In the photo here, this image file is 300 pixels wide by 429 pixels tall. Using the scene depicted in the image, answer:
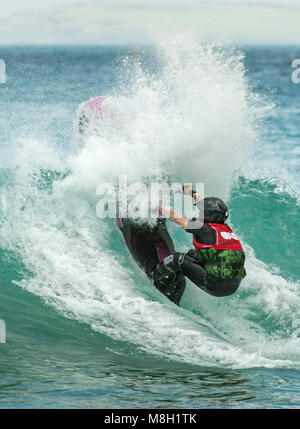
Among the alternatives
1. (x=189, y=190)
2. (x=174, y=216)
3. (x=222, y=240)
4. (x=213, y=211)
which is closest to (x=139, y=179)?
(x=189, y=190)

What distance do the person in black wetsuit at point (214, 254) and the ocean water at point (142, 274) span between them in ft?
1.86

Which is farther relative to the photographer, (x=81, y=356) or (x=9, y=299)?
(x=9, y=299)

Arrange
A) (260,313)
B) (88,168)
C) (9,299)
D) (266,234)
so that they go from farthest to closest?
(266,234) → (88,168) → (260,313) → (9,299)

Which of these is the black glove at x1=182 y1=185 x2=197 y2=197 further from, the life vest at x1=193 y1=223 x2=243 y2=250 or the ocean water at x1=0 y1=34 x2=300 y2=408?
the life vest at x1=193 y1=223 x2=243 y2=250

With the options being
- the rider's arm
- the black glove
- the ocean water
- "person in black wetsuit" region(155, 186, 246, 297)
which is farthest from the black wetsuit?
the black glove

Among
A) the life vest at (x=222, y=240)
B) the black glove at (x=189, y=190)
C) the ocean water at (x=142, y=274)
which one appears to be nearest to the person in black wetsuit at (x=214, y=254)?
the life vest at (x=222, y=240)

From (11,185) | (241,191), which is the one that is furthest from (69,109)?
(11,185)

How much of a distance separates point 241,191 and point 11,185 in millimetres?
4160

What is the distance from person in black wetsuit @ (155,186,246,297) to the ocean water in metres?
0.57

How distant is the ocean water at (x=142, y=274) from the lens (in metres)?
5.62

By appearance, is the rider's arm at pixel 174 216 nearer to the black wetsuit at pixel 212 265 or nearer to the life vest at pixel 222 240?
the black wetsuit at pixel 212 265

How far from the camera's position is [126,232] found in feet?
26.9
